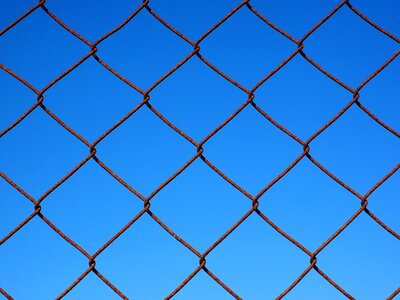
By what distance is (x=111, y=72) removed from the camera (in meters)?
1.58

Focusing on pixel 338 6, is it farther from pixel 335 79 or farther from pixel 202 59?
pixel 202 59

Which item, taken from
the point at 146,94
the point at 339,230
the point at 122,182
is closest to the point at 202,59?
Answer: the point at 146,94

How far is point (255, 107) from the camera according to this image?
1677mm

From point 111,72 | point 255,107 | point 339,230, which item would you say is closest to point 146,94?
point 111,72

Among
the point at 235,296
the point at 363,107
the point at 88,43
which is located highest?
the point at 88,43

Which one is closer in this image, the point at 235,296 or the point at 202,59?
the point at 235,296

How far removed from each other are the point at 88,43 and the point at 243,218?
704 millimetres

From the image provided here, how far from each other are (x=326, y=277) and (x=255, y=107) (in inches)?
21.9

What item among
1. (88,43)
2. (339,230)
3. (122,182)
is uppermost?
(88,43)

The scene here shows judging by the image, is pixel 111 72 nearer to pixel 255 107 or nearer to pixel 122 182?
pixel 122 182

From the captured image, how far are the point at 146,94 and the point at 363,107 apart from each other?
703mm

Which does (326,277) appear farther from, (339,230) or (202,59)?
(202,59)

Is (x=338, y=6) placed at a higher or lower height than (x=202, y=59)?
higher

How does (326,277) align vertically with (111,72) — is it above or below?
below
